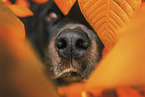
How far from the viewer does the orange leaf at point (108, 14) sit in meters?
0.64

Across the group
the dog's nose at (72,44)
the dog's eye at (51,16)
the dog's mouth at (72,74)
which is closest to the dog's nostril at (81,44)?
the dog's nose at (72,44)

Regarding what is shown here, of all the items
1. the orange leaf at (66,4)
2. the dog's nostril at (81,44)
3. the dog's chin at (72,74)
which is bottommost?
the dog's chin at (72,74)

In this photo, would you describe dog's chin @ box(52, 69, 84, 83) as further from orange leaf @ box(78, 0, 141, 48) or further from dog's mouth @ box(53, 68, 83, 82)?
orange leaf @ box(78, 0, 141, 48)

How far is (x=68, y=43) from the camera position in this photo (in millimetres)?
971

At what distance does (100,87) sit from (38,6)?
1.11m

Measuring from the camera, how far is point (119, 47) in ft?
2.45

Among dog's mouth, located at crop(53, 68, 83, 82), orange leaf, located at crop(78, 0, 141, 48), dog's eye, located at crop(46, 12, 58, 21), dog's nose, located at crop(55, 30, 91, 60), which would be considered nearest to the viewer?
orange leaf, located at crop(78, 0, 141, 48)

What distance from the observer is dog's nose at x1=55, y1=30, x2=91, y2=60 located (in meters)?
0.96

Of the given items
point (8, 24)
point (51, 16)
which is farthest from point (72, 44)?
point (51, 16)

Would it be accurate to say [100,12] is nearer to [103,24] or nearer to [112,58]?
[103,24]

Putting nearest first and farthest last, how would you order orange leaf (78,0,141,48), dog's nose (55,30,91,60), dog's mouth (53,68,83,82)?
orange leaf (78,0,141,48) < dog's nose (55,30,91,60) < dog's mouth (53,68,83,82)

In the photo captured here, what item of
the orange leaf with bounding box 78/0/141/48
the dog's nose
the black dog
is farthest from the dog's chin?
the orange leaf with bounding box 78/0/141/48

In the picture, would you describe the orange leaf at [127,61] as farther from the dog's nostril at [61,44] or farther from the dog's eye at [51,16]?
the dog's eye at [51,16]

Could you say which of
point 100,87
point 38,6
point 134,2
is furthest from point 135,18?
point 38,6
